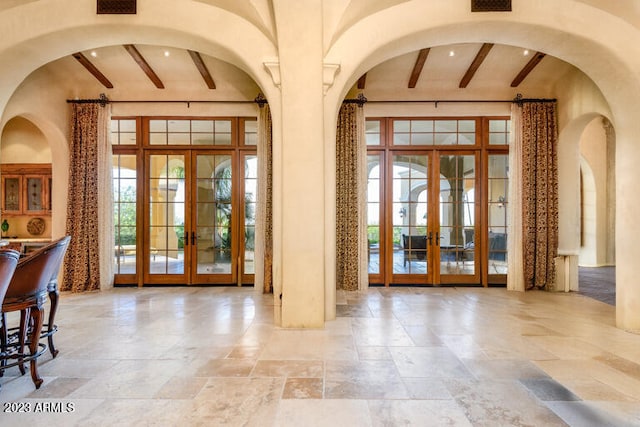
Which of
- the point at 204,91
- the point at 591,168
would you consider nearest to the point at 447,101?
the point at 204,91

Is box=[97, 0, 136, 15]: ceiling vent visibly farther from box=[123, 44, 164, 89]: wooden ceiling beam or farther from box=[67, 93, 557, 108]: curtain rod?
box=[67, 93, 557, 108]: curtain rod

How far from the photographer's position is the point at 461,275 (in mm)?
5645

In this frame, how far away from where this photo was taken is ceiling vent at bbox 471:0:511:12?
11.1ft

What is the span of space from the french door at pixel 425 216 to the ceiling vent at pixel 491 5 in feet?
8.18

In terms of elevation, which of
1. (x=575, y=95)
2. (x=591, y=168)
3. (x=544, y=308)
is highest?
(x=575, y=95)

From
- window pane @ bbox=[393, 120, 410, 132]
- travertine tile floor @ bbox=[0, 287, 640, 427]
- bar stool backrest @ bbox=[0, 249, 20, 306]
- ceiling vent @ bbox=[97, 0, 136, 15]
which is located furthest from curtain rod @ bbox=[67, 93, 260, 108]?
bar stool backrest @ bbox=[0, 249, 20, 306]

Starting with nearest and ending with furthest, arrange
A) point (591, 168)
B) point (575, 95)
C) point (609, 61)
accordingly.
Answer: point (609, 61) < point (575, 95) < point (591, 168)


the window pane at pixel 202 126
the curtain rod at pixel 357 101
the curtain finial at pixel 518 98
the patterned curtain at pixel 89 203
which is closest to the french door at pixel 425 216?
the curtain rod at pixel 357 101

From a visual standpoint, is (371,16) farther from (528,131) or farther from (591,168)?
(591,168)

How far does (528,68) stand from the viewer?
5.01m

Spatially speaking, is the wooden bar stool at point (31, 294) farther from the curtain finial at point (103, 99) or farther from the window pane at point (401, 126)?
the window pane at point (401, 126)

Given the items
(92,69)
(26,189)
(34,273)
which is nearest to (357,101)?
(92,69)

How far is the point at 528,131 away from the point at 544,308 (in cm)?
287

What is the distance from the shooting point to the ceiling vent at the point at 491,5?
3.39 m
